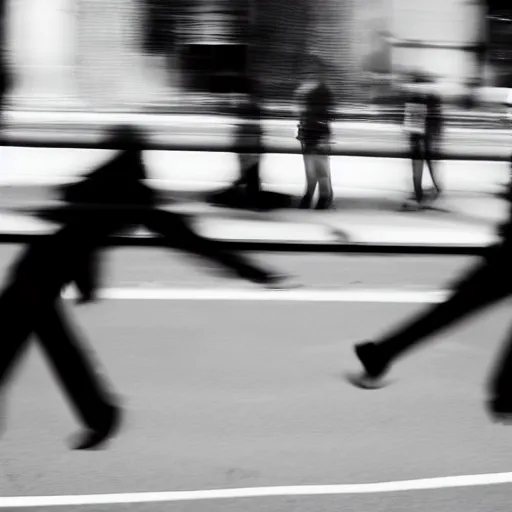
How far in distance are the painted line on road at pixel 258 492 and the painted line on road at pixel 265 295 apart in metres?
2.74

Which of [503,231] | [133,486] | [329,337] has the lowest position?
[329,337]

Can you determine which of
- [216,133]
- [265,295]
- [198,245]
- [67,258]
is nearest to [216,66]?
[216,133]

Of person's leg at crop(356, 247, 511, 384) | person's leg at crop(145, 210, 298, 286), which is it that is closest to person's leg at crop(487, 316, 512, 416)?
person's leg at crop(356, 247, 511, 384)

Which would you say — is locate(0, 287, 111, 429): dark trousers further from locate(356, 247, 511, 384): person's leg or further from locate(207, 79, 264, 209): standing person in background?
locate(356, 247, 511, 384): person's leg

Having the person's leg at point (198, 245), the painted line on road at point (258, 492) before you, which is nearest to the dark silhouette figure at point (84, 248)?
the person's leg at point (198, 245)

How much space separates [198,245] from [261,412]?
6.93ft

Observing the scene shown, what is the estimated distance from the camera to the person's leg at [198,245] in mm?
2496

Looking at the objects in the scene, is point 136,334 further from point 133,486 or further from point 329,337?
point 133,486

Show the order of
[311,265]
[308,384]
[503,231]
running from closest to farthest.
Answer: [503,231], [308,384], [311,265]

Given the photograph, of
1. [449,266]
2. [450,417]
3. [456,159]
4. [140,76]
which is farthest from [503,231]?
[449,266]

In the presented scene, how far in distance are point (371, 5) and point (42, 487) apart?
1.89 metres

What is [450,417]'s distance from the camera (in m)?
4.52

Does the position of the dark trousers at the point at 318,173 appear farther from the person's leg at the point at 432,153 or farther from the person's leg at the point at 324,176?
the person's leg at the point at 432,153

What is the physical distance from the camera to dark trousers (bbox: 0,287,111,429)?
2.62m
